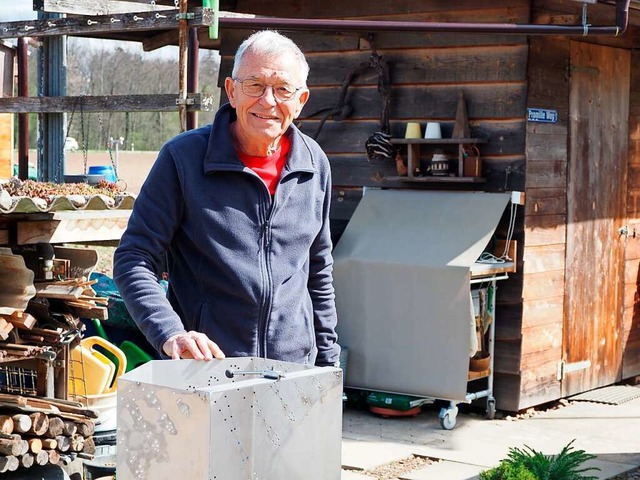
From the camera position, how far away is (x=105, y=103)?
5859 mm

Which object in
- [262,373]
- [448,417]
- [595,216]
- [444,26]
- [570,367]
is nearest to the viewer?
[262,373]

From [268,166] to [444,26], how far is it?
4241mm

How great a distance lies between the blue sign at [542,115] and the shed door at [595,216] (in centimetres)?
28

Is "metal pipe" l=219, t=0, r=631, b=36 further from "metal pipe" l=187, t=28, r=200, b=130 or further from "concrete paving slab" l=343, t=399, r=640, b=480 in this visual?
"concrete paving slab" l=343, t=399, r=640, b=480

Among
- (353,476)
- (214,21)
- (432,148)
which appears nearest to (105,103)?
(214,21)

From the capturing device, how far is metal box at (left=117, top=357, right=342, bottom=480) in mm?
2273

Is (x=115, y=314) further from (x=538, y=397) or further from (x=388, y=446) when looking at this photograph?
(x=538, y=397)

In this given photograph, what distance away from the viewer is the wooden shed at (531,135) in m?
7.38

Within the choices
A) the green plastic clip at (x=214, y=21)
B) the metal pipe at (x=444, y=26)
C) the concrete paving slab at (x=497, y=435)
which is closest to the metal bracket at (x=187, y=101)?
the green plastic clip at (x=214, y=21)

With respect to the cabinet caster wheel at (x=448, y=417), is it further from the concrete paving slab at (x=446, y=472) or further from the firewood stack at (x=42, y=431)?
the firewood stack at (x=42, y=431)

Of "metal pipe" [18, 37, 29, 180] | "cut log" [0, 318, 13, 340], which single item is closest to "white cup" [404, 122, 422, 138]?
"metal pipe" [18, 37, 29, 180]

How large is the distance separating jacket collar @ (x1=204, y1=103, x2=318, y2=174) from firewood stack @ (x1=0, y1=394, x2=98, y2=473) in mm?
2613

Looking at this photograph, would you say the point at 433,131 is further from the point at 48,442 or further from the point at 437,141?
the point at 48,442

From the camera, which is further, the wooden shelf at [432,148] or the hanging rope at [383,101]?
the hanging rope at [383,101]
